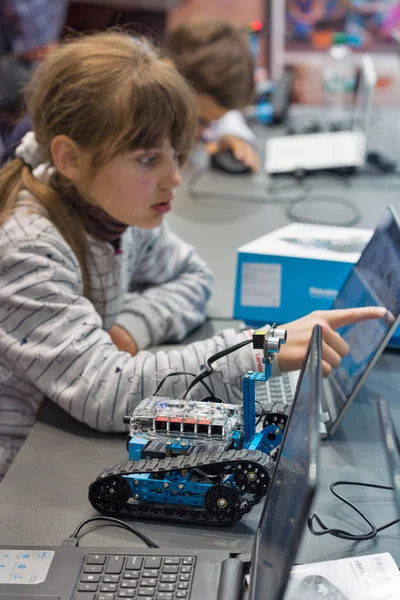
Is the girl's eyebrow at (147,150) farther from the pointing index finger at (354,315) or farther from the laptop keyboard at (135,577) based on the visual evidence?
the laptop keyboard at (135,577)

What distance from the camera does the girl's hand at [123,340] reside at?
4.23ft

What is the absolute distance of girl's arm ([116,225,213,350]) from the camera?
133cm

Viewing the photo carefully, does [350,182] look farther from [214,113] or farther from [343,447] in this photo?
[343,447]

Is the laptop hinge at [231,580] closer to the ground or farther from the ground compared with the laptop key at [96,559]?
farther from the ground

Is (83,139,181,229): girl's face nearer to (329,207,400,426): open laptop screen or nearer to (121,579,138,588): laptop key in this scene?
(329,207,400,426): open laptop screen

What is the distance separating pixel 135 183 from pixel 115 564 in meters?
0.61

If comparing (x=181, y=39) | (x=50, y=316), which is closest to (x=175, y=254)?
(x=50, y=316)

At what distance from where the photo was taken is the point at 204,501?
0.84m

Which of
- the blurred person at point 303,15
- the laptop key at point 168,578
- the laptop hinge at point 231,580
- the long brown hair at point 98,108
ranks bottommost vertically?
the blurred person at point 303,15

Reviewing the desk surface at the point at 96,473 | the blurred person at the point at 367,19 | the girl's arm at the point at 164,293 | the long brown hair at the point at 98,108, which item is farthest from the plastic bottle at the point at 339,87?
the desk surface at the point at 96,473

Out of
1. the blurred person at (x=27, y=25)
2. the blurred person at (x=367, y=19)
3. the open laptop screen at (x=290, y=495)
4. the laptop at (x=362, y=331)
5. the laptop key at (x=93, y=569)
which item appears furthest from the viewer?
the blurred person at (x=367, y=19)

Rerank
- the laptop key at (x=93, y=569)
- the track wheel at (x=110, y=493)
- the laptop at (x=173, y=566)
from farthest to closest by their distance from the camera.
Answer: the track wheel at (x=110, y=493) → the laptop key at (x=93, y=569) → the laptop at (x=173, y=566)

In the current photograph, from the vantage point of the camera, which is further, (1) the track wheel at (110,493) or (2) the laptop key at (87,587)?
(1) the track wheel at (110,493)

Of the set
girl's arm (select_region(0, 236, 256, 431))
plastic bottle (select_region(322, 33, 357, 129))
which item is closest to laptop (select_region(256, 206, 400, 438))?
girl's arm (select_region(0, 236, 256, 431))
